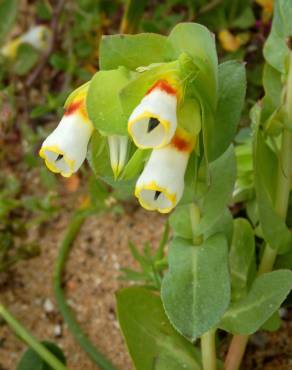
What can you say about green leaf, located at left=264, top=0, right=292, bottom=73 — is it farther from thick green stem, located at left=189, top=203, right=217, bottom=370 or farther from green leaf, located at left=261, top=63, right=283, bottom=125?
thick green stem, located at left=189, top=203, right=217, bottom=370

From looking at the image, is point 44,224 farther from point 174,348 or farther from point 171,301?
point 171,301

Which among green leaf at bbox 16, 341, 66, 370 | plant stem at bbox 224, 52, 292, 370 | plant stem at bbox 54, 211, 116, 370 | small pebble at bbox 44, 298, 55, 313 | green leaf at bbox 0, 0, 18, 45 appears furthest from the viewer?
green leaf at bbox 0, 0, 18, 45

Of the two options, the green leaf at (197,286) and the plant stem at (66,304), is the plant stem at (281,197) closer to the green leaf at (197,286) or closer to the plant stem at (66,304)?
the green leaf at (197,286)

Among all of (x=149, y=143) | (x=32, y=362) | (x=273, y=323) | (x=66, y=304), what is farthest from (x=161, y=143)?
(x=66, y=304)

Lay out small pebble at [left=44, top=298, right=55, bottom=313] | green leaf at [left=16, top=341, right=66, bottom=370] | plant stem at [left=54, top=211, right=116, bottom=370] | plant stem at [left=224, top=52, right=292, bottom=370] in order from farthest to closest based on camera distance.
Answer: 1. small pebble at [left=44, top=298, right=55, bottom=313]
2. plant stem at [left=54, top=211, right=116, bottom=370]
3. green leaf at [left=16, top=341, right=66, bottom=370]
4. plant stem at [left=224, top=52, right=292, bottom=370]

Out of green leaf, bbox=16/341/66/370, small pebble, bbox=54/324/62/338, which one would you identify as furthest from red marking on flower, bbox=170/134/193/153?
small pebble, bbox=54/324/62/338
